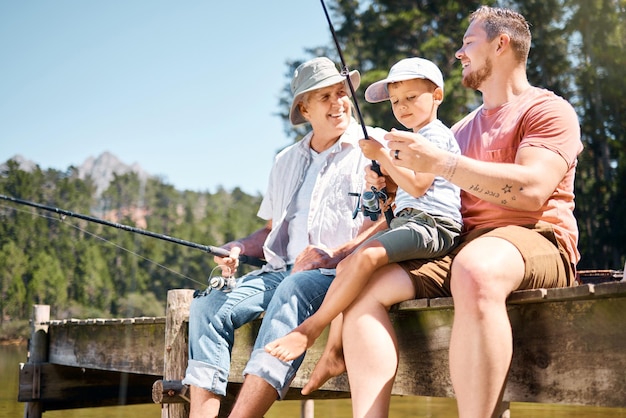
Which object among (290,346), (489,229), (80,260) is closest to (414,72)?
(489,229)

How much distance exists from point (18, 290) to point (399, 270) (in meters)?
47.3

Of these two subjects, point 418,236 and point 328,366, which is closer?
point 418,236

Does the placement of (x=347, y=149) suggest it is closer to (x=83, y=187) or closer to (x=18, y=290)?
(x=18, y=290)

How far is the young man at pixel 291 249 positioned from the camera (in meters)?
2.87

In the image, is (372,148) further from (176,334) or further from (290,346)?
(176,334)

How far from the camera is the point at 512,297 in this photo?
224cm

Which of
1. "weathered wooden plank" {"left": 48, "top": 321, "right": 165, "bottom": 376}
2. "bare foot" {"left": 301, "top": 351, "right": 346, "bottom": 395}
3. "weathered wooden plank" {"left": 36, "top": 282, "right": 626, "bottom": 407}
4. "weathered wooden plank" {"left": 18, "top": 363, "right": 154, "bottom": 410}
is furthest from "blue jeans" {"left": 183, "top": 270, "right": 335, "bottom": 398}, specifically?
"weathered wooden plank" {"left": 18, "top": 363, "right": 154, "bottom": 410}

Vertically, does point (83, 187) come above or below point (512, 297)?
above

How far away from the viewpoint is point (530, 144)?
2438mm

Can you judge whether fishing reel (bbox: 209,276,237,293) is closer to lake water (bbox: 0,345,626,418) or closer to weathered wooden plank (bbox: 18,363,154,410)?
weathered wooden plank (bbox: 18,363,154,410)

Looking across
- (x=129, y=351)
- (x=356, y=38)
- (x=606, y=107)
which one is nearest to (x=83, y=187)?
(x=356, y=38)

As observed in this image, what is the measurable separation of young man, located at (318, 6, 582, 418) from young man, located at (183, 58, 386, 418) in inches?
19.4

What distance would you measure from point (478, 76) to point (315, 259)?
36.8 inches

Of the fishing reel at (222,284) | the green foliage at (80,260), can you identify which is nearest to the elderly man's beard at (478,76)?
the fishing reel at (222,284)
